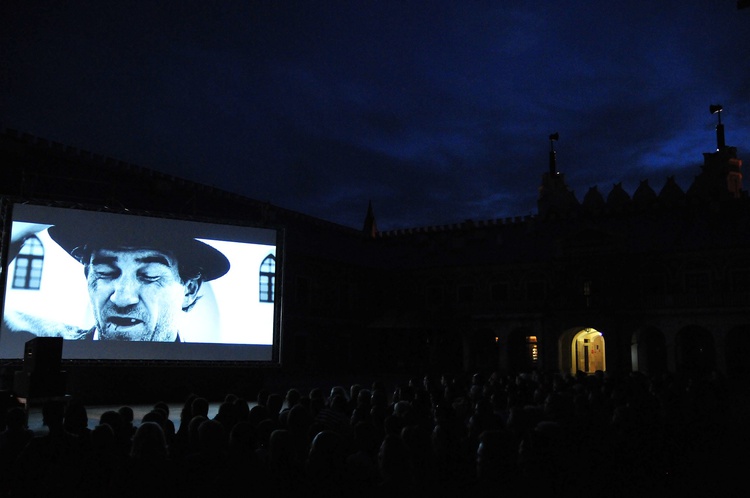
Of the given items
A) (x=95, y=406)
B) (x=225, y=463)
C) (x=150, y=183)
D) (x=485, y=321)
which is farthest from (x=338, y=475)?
(x=485, y=321)

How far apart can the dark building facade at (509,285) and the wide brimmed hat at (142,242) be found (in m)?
9.51

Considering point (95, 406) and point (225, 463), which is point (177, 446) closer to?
point (225, 463)

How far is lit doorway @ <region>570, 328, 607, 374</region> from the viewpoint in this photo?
36062mm

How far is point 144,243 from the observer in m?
16.9

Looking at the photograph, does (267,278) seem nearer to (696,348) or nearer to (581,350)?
(581,350)

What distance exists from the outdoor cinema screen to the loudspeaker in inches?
135

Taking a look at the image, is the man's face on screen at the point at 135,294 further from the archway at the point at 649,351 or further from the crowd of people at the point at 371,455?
the archway at the point at 649,351

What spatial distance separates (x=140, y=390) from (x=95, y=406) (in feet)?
4.48

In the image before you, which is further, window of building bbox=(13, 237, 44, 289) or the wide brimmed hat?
the wide brimmed hat

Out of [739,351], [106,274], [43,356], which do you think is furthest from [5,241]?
[739,351]

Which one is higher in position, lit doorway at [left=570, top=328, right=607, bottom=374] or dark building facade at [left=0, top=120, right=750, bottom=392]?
dark building facade at [left=0, top=120, right=750, bottom=392]

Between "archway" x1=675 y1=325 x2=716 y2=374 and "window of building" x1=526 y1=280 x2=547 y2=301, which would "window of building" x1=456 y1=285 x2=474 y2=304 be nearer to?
"window of building" x1=526 y1=280 x2=547 y2=301

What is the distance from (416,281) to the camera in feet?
134

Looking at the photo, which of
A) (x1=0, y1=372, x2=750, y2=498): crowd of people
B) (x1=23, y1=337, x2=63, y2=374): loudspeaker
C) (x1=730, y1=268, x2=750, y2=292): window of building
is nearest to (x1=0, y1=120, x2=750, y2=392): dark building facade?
(x1=730, y1=268, x2=750, y2=292): window of building
